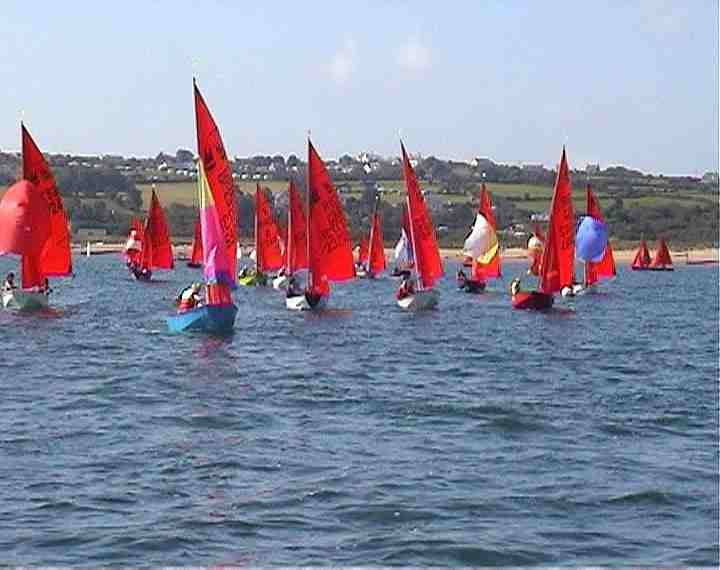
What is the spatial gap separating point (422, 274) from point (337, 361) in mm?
20157

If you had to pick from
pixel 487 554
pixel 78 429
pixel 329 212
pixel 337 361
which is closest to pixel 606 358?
pixel 337 361

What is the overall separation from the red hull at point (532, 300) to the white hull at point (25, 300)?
18720mm

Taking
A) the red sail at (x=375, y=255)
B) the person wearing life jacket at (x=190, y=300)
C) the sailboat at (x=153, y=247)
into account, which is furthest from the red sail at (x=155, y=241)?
the person wearing life jacket at (x=190, y=300)

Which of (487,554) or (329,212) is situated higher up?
(329,212)

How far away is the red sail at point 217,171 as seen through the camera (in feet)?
132

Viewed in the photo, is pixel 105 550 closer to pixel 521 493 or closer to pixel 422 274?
pixel 521 493

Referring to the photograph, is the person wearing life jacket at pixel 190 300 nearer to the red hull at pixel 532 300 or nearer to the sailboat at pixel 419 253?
the sailboat at pixel 419 253

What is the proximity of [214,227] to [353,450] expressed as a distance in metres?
19.8

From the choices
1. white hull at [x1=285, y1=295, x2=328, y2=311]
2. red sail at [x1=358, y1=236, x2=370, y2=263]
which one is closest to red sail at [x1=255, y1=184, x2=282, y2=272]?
red sail at [x1=358, y1=236, x2=370, y2=263]

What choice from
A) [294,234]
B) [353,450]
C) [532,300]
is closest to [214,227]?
[353,450]

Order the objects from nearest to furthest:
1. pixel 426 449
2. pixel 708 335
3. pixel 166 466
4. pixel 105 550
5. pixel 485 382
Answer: pixel 105 550, pixel 166 466, pixel 426 449, pixel 485 382, pixel 708 335

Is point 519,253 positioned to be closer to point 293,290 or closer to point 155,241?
point 155,241

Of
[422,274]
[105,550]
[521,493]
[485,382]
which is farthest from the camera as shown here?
[422,274]

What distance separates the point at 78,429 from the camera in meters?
23.4
